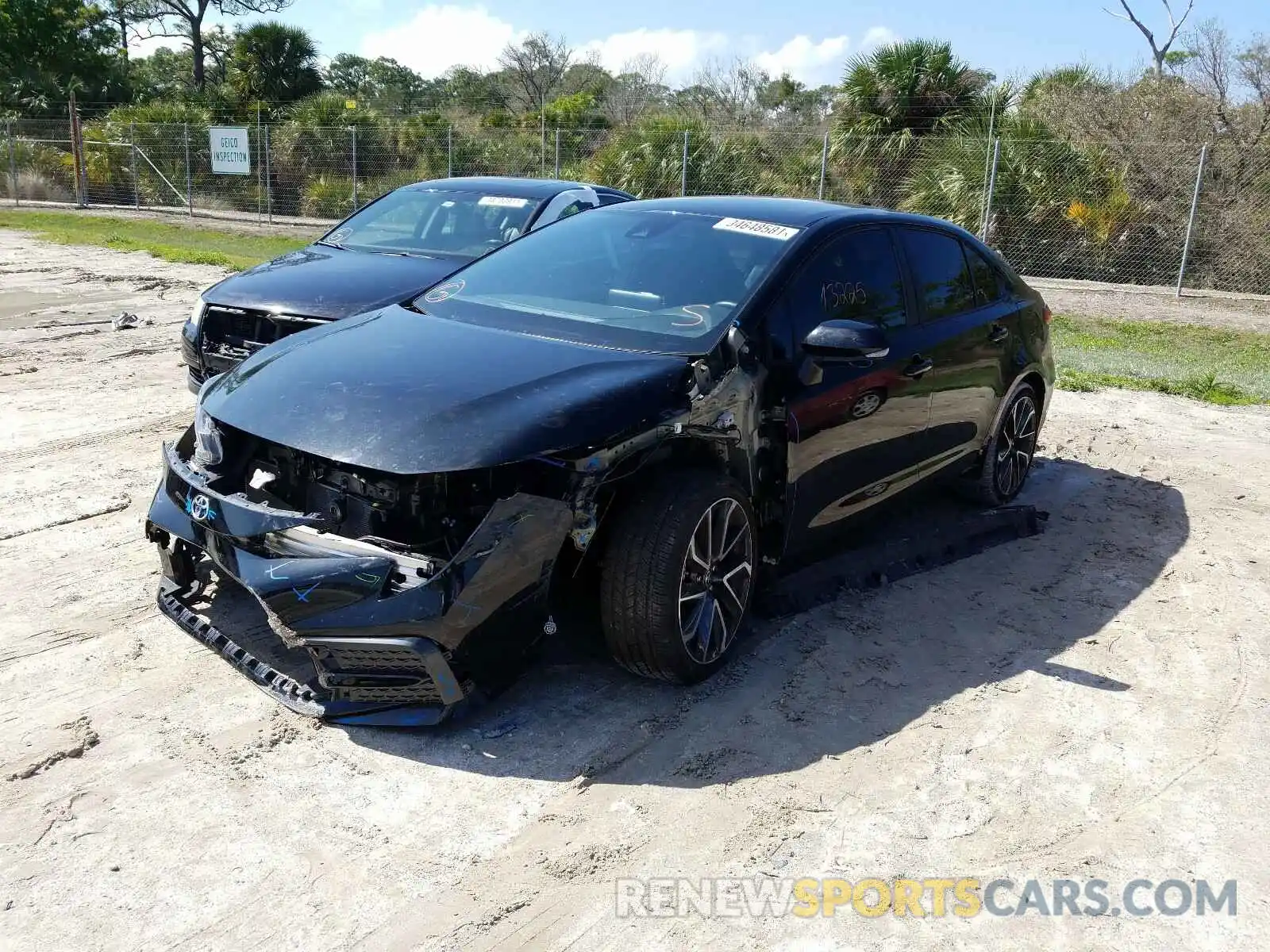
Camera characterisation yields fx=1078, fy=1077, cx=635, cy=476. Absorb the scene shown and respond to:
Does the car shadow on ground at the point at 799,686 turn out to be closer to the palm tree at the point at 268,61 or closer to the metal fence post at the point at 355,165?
the metal fence post at the point at 355,165

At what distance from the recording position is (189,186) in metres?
25.4

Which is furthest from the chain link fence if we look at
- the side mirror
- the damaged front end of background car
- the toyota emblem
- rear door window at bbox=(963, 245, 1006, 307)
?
the toyota emblem

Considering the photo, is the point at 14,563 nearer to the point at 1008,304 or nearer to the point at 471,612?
the point at 471,612

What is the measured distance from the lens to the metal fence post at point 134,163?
27.1 m

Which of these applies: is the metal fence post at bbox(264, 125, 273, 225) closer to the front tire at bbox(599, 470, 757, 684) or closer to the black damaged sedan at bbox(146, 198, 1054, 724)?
the black damaged sedan at bbox(146, 198, 1054, 724)

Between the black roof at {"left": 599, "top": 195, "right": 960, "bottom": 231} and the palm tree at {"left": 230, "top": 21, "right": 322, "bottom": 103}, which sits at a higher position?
the palm tree at {"left": 230, "top": 21, "right": 322, "bottom": 103}

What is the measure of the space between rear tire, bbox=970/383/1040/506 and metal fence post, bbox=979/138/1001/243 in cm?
1177

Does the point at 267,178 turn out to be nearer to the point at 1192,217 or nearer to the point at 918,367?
the point at 1192,217

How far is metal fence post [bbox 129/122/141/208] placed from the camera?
27094 mm

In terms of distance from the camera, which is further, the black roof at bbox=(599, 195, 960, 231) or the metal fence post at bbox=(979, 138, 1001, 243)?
the metal fence post at bbox=(979, 138, 1001, 243)

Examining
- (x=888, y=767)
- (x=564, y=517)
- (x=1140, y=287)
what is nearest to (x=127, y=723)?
(x=564, y=517)

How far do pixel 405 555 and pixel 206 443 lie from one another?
1.07 m

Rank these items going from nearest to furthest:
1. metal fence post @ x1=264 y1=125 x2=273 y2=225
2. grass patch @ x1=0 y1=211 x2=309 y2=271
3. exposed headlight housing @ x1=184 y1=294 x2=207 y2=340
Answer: exposed headlight housing @ x1=184 y1=294 x2=207 y2=340 < grass patch @ x1=0 y1=211 x2=309 y2=271 < metal fence post @ x1=264 y1=125 x2=273 y2=225

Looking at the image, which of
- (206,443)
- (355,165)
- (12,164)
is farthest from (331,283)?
(12,164)
